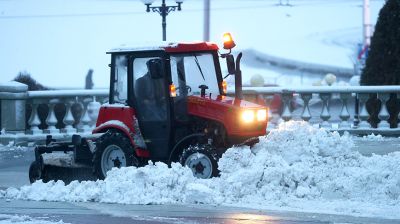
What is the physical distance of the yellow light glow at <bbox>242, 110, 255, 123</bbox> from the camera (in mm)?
11906

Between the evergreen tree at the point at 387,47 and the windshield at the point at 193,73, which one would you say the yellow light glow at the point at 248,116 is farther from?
the evergreen tree at the point at 387,47

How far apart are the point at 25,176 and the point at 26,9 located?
1663cm

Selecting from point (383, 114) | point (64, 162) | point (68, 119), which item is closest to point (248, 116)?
point (64, 162)

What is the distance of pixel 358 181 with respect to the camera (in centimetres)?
1108

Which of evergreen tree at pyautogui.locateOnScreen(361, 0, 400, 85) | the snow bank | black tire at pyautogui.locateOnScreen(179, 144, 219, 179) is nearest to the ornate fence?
evergreen tree at pyautogui.locateOnScreen(361, 0, 400, 85)

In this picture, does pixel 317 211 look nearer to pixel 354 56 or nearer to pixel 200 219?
pixel 200 219

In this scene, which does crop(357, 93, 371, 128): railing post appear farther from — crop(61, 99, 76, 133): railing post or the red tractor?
the red tractor

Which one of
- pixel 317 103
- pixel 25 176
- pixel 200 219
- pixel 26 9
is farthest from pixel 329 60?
pixel 200 219

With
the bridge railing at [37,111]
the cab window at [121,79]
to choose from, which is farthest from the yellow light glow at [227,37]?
the bridge railing at [37,111]

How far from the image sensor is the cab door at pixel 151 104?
1240cm

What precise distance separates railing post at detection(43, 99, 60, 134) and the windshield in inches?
294

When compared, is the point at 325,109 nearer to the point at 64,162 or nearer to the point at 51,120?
the point at 51,120

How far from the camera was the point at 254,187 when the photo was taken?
36.1 feet

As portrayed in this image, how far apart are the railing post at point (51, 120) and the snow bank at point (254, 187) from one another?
8.01m
